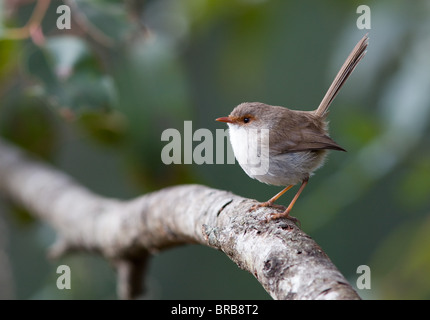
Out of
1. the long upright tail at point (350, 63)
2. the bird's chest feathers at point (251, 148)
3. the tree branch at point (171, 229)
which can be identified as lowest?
the tree branch at point (171, 229)

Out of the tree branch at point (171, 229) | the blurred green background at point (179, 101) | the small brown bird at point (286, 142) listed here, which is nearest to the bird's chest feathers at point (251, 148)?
the small brown bird at point (286, 142)

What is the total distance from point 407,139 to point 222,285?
3828 millimetres

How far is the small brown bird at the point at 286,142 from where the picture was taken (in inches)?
101

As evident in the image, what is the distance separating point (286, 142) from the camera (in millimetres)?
2609

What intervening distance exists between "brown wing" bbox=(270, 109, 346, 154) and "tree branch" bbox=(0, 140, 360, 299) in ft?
1.66

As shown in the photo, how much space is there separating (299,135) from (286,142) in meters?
0.08

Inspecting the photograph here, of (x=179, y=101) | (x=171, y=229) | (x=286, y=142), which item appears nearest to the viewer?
(x=171, y=229)

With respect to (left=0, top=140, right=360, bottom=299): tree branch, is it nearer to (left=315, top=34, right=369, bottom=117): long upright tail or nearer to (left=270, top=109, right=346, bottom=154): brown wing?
(left=270, top=109, right=346, bottom=154): brown wing

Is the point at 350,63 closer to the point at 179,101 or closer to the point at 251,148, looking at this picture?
the point at 251,148

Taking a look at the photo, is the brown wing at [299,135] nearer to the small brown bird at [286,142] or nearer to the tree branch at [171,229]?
the small brown bird at [286,142]

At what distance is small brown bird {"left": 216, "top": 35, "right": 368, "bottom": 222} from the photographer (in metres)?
2.56

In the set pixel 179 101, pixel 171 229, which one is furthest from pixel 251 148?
pixel 179 101


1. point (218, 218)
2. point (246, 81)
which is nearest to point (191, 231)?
point (218, 218)

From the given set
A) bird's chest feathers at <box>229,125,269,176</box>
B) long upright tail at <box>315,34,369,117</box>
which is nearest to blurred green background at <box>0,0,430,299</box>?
long upright tail at <box>315,34,369,117</box>
